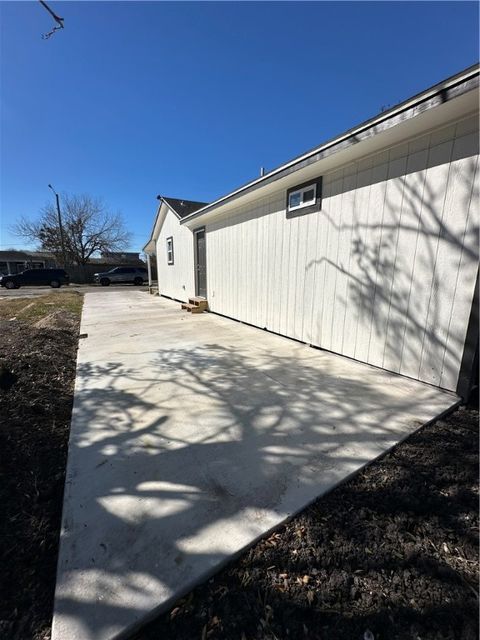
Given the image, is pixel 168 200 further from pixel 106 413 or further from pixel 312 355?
pixel 106 413

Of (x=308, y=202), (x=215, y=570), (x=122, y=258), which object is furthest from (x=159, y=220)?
(x=122, y=258)

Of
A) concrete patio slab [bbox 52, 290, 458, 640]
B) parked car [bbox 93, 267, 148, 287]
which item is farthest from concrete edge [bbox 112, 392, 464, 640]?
parked car [bbox 93, 267, 148, 287]

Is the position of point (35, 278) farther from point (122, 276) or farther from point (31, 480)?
point (31, 480)

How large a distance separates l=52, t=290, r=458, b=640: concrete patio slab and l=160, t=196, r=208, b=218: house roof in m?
7.50

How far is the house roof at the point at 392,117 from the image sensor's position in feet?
7.06

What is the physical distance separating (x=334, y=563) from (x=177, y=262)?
1017cm

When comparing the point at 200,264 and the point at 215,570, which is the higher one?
the point at 200,264

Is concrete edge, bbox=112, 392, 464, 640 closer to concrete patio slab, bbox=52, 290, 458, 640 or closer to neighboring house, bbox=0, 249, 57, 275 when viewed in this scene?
concrete patio slab, bbox=52, 290, 458, 640

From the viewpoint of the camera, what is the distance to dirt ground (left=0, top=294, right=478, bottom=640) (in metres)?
0.97

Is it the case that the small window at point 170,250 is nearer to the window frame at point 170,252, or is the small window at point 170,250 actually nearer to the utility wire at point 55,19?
the window frame at point 170,252

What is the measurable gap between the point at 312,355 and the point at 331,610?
10.00 ft

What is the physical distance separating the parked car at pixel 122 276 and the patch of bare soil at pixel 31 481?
2193 cm

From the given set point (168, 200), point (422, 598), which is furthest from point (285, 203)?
point (168, 200)

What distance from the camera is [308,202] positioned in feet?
13.9
